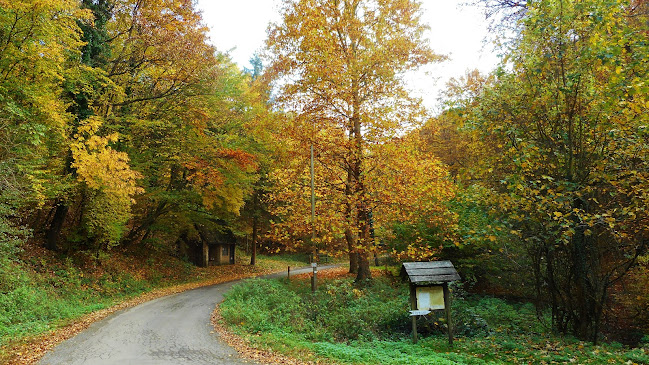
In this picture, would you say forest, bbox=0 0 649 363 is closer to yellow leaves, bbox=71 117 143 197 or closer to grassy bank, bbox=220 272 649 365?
yellow leaves, bbox=71 117 143 197

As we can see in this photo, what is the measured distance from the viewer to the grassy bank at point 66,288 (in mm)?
9711

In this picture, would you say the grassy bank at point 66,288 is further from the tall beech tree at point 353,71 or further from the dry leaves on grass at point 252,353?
the tall beech tree at point 353,71

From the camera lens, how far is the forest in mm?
8188

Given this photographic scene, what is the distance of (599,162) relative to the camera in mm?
7758

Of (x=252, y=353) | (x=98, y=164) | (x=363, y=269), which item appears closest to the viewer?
(x=252, y=353)

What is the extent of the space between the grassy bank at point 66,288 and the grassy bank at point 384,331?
4716mm

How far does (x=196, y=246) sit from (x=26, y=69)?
1959cm

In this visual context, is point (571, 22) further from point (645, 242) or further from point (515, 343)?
point (515, 343)

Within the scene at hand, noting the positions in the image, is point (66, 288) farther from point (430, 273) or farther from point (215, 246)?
point (215, 246)

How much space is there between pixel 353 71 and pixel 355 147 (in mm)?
2830

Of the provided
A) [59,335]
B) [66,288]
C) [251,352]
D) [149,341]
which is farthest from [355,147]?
[66,288]

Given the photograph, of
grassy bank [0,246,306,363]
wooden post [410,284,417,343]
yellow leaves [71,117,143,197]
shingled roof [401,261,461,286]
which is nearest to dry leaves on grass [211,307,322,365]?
wooden post [410,284,417,343]

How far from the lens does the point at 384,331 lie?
1098cm

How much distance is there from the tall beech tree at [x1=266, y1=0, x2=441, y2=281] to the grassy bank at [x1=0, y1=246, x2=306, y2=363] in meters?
9.59
